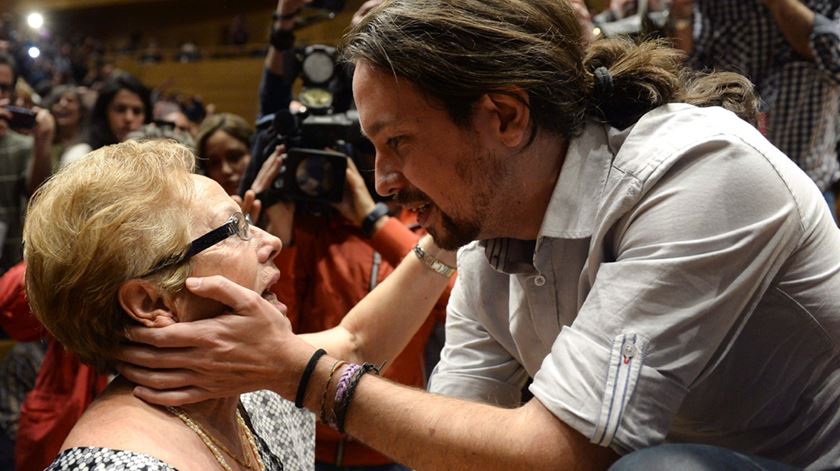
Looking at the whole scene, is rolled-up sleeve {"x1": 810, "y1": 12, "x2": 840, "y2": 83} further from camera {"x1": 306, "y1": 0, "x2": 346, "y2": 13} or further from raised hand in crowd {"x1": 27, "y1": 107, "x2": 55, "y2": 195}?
raised hand in crowd {"x1": 27, "y1": 107, "x2": 55, "y2": 195}

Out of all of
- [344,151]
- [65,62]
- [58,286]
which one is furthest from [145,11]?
[58,286]

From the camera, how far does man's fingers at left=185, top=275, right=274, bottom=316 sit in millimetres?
1260

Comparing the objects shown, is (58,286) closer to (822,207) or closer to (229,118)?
(822,207)

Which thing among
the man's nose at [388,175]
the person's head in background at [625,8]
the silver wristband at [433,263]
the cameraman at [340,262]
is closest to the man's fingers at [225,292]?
the man's nose at [388,175]

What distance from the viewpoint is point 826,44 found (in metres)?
2.34

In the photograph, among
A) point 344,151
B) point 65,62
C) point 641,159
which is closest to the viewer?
point 641,159

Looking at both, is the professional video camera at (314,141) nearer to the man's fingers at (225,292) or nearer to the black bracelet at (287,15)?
the black bracelet at (287,15)

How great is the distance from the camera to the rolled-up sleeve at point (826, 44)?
2.33 metres

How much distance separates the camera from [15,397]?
9.77 ft

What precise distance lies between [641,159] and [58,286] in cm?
85

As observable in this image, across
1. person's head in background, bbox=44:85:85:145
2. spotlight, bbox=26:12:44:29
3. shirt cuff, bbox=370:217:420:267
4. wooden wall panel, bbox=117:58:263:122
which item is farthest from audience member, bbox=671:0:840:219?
spotlight, bbox=26:12:44:29

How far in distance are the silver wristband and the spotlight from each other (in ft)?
40.8

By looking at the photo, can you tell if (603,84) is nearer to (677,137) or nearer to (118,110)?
(677,137)

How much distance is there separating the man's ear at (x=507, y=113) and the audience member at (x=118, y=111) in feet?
7.55
